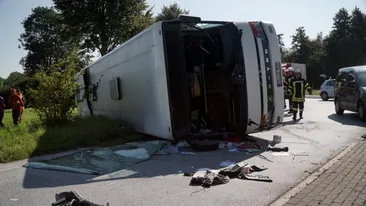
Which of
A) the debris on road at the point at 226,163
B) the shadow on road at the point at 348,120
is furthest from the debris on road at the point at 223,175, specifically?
the shadow on road at the point at 348,120

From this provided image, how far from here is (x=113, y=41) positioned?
92.5ft

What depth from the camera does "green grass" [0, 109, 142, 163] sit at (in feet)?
23.5

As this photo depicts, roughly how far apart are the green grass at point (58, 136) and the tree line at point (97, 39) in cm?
104

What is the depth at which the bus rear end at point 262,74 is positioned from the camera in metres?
7.37

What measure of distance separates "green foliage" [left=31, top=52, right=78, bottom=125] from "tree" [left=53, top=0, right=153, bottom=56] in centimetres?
1754

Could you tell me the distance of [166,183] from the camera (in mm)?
5051

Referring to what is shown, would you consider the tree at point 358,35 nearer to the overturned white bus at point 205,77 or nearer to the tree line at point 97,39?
the tree line at point 97,39

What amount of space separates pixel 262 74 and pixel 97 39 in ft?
74.6

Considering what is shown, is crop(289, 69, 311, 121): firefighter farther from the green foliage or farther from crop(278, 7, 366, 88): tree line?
crop(278, 7, 366, 88): tree line

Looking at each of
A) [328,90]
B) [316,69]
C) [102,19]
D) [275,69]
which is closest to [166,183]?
[275,69]

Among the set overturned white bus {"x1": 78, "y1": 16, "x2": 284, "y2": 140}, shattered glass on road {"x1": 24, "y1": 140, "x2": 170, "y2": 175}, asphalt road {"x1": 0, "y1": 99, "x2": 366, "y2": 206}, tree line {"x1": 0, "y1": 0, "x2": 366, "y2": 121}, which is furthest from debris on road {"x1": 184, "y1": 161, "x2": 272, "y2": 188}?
tree line {"x1": 0, "y1": 0, "x2": 366, "y2": 121}

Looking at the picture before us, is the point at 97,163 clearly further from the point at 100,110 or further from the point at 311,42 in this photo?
the point at 311,42

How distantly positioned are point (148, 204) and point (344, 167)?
3.39 meters

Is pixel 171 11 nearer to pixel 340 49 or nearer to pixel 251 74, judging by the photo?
pixel 340 49
